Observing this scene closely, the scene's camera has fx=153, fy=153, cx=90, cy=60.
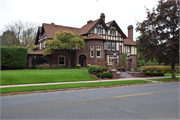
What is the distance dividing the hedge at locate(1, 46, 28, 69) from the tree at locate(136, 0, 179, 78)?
21.1 metres

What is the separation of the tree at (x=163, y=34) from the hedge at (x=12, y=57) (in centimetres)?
2111

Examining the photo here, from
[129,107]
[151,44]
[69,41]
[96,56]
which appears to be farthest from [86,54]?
[129,107]

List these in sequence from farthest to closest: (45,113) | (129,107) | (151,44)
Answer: (151,44)
(129,107)
(45,113)

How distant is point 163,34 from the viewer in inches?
750

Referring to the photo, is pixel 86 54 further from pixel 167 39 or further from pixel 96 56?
pixel 167 39

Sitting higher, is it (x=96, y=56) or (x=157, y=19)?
(x=157, y=19)

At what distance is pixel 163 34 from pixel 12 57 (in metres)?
24.4

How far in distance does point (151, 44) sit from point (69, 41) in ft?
54.2

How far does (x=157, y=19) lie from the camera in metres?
19.3

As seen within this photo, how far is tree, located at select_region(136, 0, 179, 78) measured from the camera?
60.4 feet

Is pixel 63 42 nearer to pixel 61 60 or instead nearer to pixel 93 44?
pixel 61 60

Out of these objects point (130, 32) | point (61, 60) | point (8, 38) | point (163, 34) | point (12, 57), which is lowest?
point (61, 60)

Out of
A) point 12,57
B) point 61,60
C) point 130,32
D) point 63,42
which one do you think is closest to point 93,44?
point 63,42

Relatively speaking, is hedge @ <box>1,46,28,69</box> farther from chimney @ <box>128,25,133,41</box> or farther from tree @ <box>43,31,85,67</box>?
chimney @ <box>128,25,133,41</box>
